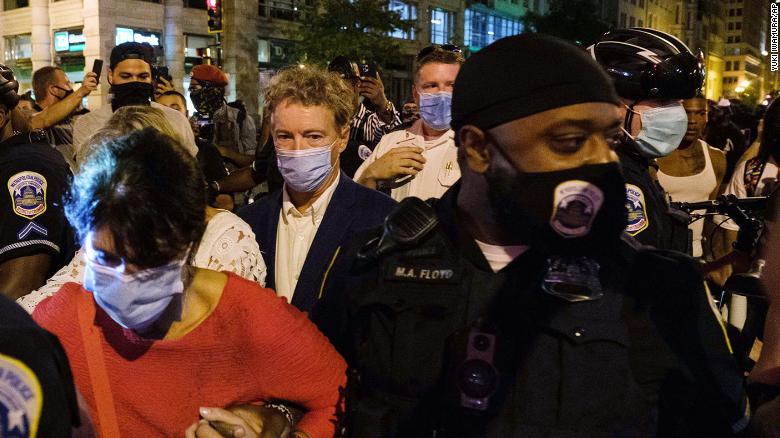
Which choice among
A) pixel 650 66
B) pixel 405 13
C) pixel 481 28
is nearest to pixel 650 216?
pixel 650 66

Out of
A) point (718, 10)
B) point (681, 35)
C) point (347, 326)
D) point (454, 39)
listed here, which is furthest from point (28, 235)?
point (718, 10)

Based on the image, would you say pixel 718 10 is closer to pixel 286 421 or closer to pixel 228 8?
pixel 228 8

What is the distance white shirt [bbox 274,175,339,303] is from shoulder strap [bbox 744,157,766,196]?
3540mm

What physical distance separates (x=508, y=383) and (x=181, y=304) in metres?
1.03

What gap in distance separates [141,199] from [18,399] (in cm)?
99

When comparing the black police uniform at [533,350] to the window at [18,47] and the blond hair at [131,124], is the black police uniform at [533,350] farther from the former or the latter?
the window at [18,47]

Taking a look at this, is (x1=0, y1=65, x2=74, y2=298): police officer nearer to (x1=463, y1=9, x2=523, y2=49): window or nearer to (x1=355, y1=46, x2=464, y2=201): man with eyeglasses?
(x1=355, y1=46, x2=464, y2=201): man with eyeglasses

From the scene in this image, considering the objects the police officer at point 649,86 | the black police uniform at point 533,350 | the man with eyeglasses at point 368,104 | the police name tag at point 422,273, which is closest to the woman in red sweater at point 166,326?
the black police uniform at point 533,350

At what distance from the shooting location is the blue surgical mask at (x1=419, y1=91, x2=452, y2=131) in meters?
4.29

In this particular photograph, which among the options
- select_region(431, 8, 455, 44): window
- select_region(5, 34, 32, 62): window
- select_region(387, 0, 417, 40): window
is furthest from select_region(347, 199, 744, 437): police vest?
select_region(431, 8, 455, 44): window

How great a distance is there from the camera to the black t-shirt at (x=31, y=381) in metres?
0.97

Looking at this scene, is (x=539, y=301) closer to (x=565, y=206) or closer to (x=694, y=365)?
(x=565, y=206)

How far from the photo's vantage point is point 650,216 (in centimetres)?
266

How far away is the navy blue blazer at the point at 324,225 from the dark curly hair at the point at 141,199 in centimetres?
97
